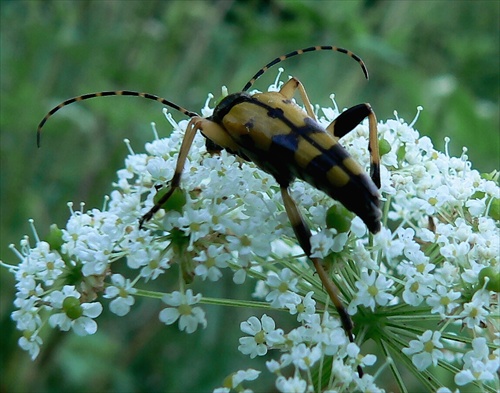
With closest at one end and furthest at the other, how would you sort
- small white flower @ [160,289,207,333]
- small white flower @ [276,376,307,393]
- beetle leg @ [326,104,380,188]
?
small white flower @ [276,376,307,393] < small white flower @ [160,289,207,333] < beetle leg @ [326,104,380,188]

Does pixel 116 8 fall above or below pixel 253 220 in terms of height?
above

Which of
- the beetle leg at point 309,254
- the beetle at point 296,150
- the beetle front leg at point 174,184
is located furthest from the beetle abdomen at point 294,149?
the beetle front leg at point 174,184

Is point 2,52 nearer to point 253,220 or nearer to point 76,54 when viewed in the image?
point 76,54

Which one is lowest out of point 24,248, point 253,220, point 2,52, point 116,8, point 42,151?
point 253,220

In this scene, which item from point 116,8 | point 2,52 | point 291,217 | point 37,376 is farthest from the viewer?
point 116,8

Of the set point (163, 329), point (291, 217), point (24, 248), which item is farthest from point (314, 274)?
point (163, 329)

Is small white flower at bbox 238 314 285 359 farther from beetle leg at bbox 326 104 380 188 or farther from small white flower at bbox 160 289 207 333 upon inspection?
beetle leg at bbox 326 104 380 188

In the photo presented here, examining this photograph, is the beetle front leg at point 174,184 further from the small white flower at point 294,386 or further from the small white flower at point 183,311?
the small white flower at point 294,386

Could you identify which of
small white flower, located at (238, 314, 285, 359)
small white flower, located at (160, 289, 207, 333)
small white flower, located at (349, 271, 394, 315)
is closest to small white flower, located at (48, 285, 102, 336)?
small white flower, located at (160, 289, 207, 333)
